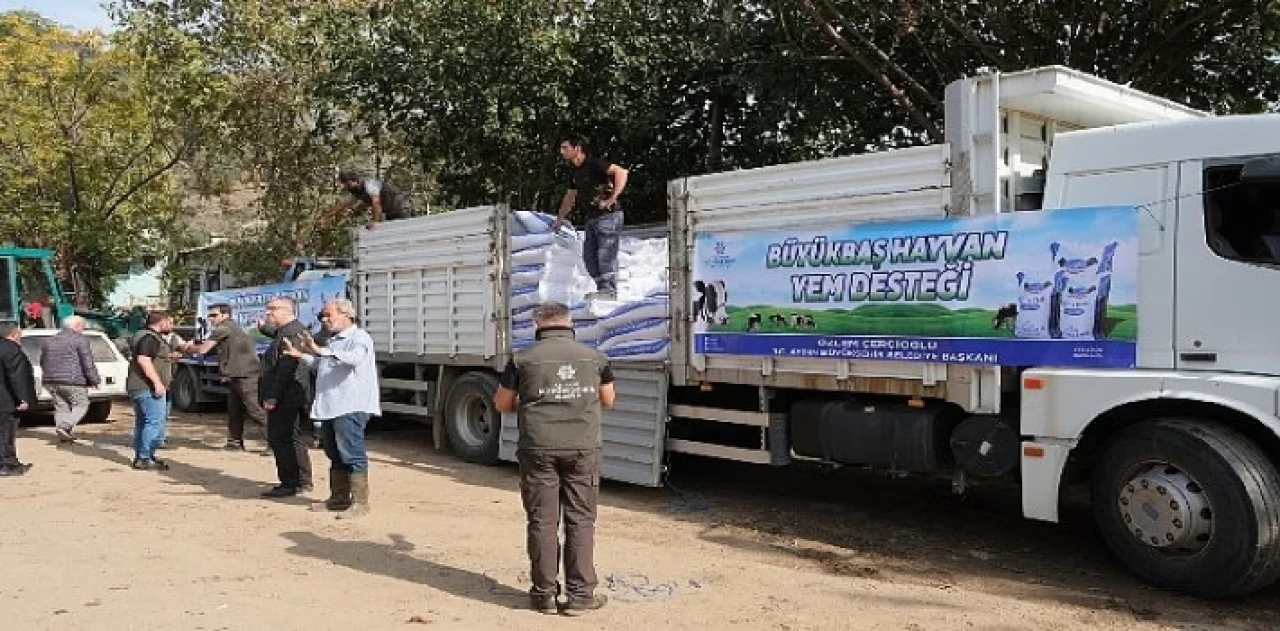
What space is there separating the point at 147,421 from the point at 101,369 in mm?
4596

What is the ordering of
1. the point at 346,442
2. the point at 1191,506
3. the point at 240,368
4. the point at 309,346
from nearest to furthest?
1. the point at 1191,506
2. the point at 346,442
3. the point at 309,346
4. the point at 240,368

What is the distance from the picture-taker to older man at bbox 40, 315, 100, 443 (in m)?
10.9

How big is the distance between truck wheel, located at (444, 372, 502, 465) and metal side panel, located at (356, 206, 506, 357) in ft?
1.02

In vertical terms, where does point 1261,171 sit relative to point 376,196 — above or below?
below

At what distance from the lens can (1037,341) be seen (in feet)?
20.2

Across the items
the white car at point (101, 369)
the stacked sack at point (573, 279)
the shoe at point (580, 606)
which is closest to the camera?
the shoe at point (580, 606)

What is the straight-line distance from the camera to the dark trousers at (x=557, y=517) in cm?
538

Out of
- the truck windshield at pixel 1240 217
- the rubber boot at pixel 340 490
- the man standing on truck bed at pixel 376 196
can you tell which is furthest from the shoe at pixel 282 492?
the truck windshield at pixel 1240 217

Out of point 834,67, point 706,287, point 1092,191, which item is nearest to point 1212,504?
point 1092,191

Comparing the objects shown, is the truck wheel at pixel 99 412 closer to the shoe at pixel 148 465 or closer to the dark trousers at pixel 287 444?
the shoe at pixel 148 465

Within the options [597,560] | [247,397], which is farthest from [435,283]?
[597,560]

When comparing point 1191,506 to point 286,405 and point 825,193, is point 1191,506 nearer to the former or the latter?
point 825,193

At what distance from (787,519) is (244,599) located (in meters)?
3.91

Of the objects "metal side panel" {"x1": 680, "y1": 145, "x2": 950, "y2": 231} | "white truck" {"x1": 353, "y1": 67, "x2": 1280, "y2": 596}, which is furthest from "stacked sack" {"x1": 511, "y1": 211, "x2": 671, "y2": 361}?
"metal side panel" {"x1": 680, "y1": 145, "x2": 950, "y2": 231}
